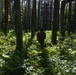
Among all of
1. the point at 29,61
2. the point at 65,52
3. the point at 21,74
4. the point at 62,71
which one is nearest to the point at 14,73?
the point at 21,74

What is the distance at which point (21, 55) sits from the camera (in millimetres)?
11398

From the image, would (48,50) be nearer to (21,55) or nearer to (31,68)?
(21,55)

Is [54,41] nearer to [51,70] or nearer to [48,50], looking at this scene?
[48,50]

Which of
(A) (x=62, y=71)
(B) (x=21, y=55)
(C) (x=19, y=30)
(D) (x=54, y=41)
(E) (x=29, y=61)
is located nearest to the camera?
(A) (x=62, y=71)

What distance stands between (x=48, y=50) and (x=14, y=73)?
414 centimetres

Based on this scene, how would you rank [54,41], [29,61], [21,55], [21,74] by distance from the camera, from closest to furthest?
[21,74], [29,61], [21,55], [54,41]

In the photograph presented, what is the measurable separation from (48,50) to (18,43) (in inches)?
71.2

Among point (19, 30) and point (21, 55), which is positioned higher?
point (19, 30)

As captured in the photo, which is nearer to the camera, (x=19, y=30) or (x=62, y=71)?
(x=62, y=71)

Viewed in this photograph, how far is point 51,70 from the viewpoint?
29.0ft

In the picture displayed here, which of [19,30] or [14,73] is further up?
[19,30]

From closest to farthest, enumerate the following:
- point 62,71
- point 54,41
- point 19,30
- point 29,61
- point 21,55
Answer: point 62,71, point 29,61, point 21,55, point 19,30, point 54,41

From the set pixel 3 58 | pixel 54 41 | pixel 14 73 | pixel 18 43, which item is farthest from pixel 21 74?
pixel 54 41

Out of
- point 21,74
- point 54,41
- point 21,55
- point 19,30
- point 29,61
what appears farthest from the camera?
point 54,41
